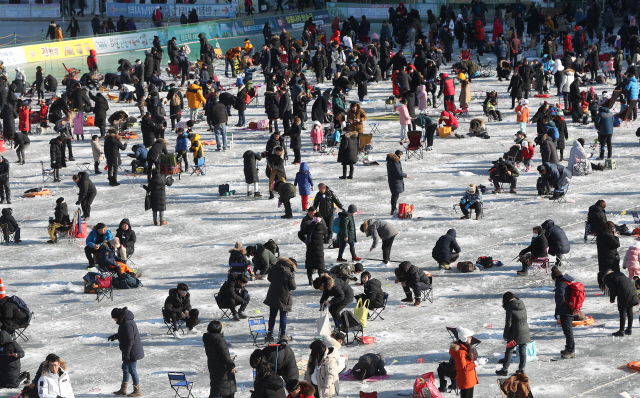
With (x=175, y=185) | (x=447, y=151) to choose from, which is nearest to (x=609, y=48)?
(x=447, y=151)

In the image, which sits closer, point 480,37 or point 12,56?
point 12,56

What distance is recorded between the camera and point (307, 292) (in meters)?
19.3

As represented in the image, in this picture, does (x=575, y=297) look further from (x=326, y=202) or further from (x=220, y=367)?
(x=326, y=202)

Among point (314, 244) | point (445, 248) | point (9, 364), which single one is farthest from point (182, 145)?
point (9, 364)

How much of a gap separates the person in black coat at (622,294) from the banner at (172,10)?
144 ft

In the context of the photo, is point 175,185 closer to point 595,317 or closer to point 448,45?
point 595,317

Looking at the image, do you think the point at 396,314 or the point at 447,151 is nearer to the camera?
the point at 396,314

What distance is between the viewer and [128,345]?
14711 mm

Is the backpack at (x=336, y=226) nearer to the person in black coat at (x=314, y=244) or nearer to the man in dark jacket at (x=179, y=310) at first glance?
the person in black coat at (x=314, y=244)

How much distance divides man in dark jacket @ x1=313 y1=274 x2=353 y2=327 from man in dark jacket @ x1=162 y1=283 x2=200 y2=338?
7.35 ft

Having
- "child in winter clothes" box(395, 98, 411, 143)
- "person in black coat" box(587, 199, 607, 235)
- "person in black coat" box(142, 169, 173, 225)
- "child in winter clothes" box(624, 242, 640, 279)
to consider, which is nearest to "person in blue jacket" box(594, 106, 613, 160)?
"child in winter clothes" box(395, 98, 411, 143)

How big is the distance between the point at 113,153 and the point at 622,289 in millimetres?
15342

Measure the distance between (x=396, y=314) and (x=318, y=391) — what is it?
397 centimetres

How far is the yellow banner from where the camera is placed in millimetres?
44500
